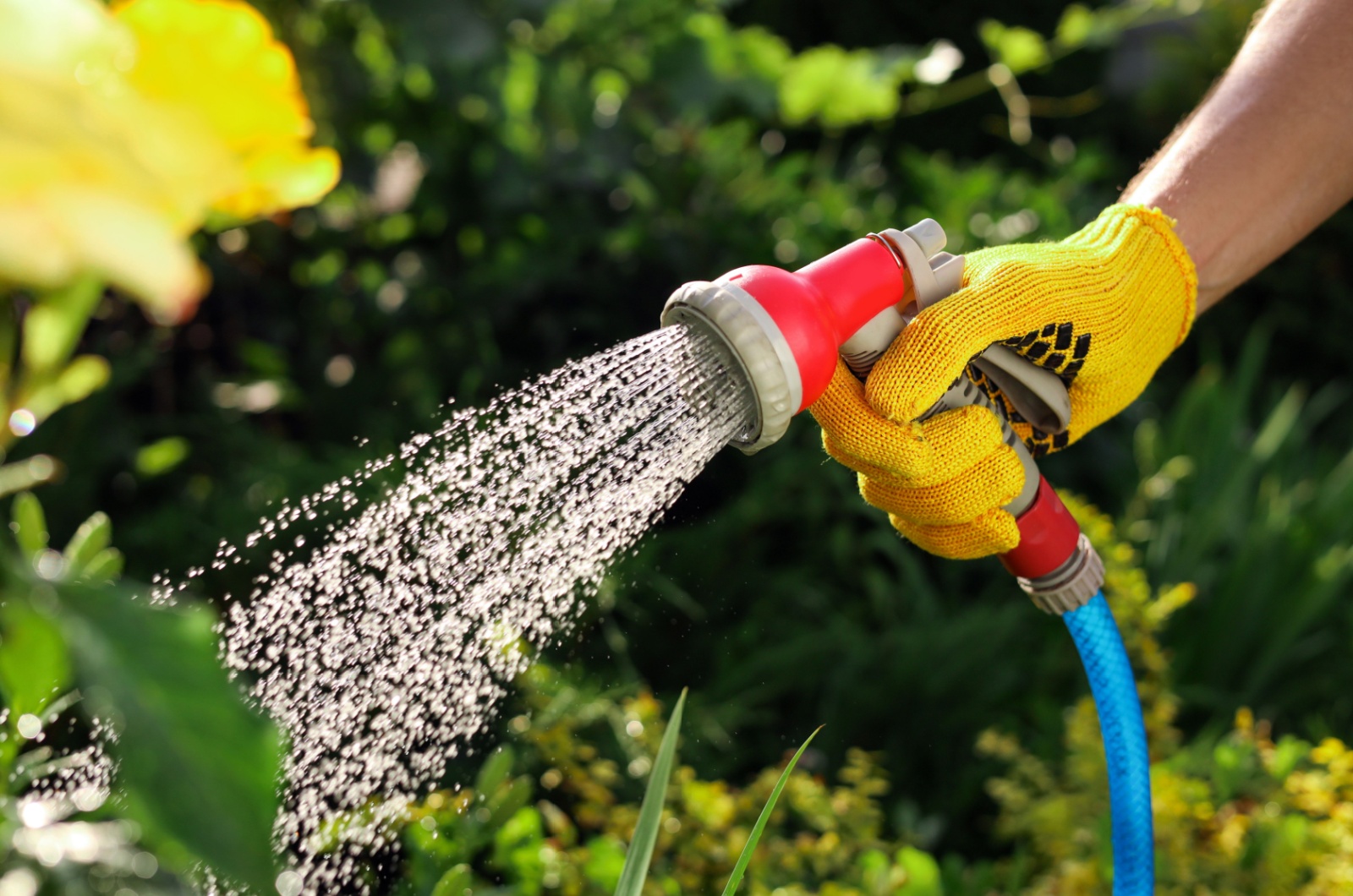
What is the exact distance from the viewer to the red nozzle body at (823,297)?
34.4 inches

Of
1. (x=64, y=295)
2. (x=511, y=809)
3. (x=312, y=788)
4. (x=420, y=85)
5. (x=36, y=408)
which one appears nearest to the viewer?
(x=64, y=295)

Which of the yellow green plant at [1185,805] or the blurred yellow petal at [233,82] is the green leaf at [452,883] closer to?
the blurred yellow petal at [233,82]

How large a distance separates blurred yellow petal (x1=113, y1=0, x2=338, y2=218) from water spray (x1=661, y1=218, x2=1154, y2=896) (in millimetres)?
349

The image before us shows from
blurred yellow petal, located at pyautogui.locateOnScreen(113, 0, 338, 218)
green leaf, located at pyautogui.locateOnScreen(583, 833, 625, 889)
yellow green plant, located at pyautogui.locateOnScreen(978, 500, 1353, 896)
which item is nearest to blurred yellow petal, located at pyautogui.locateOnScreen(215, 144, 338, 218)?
blurred yellow petal, located at pyautogui.locateOnScreen(113, 0, 338, 218)

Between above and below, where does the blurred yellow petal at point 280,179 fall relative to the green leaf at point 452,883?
above

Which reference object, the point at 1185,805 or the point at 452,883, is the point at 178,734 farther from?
the point at 1185,805

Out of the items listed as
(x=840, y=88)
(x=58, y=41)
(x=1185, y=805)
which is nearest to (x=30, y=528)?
(x=58, y=41)

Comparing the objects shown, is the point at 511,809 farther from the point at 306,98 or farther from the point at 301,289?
the point at 301,289

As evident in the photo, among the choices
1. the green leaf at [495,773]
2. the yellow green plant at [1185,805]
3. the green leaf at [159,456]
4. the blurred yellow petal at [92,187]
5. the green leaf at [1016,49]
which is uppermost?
the blurred yellow petal at [92,187]

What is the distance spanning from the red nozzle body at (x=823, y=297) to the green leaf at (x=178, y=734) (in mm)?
573

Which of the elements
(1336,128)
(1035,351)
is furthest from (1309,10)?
(1035,351)

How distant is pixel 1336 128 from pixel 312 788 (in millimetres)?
1384

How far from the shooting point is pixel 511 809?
108 centimetres

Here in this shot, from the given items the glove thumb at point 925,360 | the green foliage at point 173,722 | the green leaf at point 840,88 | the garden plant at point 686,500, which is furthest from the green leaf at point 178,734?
the green leaf at point 840,88
